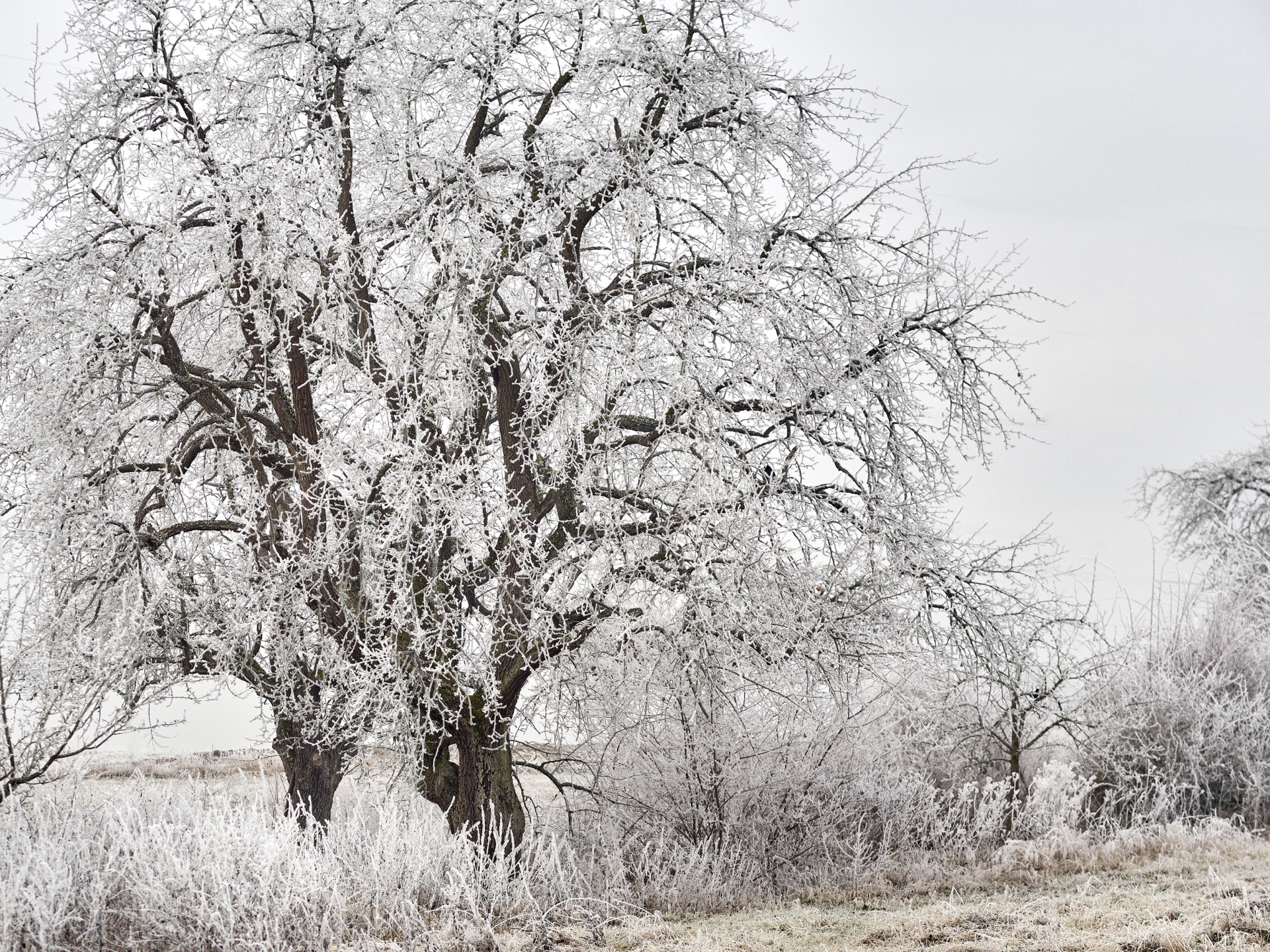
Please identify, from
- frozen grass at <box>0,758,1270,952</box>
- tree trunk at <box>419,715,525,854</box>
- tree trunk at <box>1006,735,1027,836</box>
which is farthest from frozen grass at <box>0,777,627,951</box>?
tree trunk at <box>1006,735,1027,836</box>

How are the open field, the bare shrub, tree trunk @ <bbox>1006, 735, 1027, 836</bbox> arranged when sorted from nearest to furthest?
the open field < tree trunk @ <bbox>1006, 735, 1027, 836</bbox> < the bare shrub

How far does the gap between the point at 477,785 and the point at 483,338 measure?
335 centimetres

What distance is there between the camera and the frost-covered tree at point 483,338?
6.60 m

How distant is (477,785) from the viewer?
779cm

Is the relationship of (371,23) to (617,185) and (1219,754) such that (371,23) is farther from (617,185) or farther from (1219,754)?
(1219,754)

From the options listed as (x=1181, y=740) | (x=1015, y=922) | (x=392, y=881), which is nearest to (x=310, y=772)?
(x=392, y=881)

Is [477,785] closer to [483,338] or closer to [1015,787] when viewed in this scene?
[483,338]

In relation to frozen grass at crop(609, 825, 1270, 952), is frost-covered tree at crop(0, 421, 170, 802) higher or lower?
higher

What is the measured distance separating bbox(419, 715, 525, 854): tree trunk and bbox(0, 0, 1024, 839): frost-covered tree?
0.03 meters

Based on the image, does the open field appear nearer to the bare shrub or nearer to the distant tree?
the bare shrub

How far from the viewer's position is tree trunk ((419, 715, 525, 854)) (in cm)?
777

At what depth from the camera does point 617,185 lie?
6.77m

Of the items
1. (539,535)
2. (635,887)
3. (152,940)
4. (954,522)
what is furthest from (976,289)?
(152,940)

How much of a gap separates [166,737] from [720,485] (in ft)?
16.4
